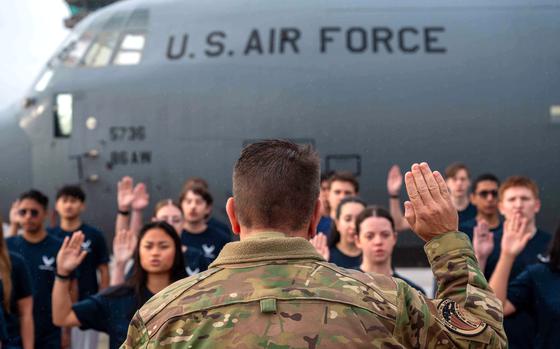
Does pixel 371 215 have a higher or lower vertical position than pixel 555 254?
higher

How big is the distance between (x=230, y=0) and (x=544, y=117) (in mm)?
3920

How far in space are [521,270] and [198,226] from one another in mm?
2617

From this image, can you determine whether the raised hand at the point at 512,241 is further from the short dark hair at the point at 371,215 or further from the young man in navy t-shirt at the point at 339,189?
the young man in navy t-shirt at the point at 339,189

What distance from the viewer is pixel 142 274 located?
4781 millimetres

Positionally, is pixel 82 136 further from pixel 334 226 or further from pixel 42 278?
pixel 334 226

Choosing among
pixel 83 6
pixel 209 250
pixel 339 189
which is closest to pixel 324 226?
pixel 339 189

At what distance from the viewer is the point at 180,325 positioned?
2049 mm

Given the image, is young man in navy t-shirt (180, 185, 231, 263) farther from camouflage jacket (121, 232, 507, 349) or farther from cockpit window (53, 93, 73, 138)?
camouflage jacket (121, 232, 507, 349)

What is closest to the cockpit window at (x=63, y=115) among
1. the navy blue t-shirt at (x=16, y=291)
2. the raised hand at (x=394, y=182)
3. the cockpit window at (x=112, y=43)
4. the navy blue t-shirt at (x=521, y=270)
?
the cockpit window at (x=112, y=43)

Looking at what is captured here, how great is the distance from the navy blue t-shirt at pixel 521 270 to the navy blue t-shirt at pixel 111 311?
2.33 m

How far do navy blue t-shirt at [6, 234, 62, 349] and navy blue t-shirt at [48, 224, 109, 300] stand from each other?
1.34 feet

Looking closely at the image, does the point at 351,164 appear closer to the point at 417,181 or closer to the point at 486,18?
the point at 486,18

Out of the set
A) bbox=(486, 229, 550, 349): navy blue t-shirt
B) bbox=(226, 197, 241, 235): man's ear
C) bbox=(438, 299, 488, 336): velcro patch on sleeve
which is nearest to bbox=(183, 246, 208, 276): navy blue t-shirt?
bbox=(486, 229, 550, 349): navy blue t-shirt

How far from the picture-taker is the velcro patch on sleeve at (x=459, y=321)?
2.09 meters
